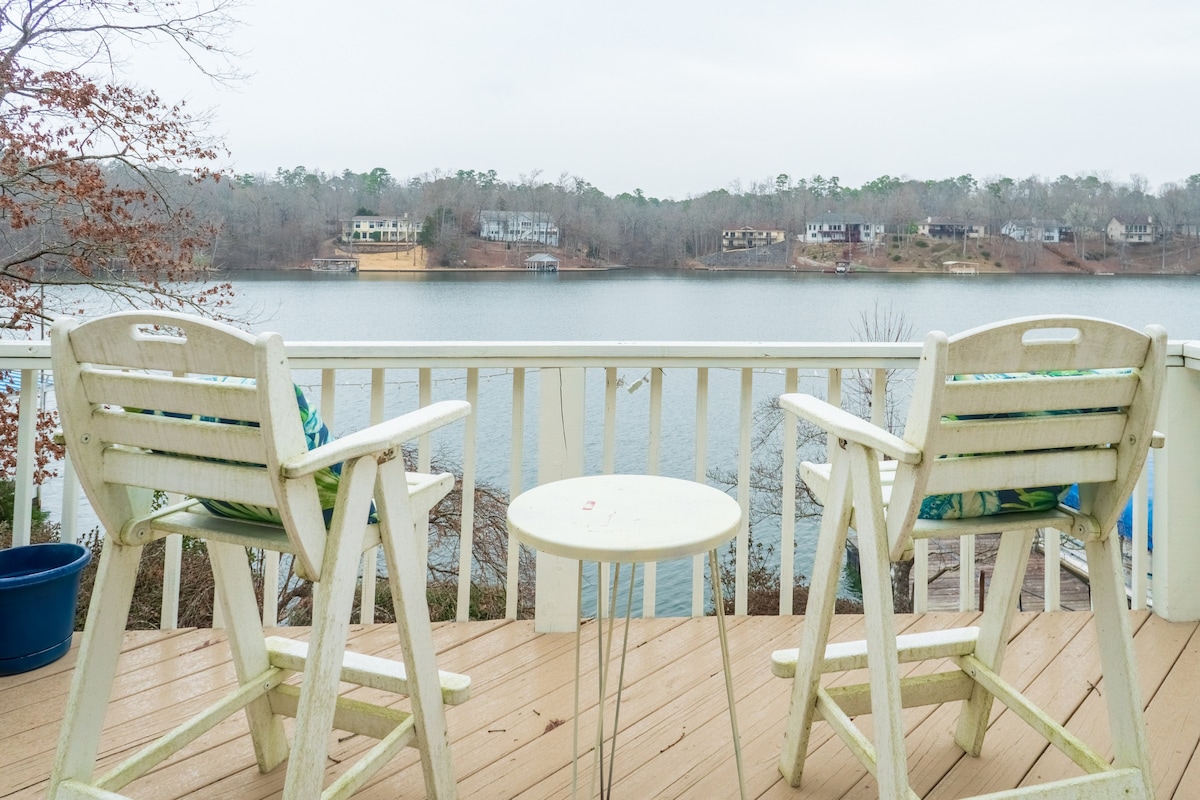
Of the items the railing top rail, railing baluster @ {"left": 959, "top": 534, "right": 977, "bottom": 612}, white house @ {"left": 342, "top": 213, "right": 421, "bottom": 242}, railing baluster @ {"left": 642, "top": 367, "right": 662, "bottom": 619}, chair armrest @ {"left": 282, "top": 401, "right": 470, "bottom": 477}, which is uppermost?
white house @ {"left": 342, "top": 213, "right": 421, "bottom": 242}

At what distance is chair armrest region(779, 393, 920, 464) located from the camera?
1.33 m

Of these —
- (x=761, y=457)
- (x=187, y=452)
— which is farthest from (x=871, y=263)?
(x=187, y=452)

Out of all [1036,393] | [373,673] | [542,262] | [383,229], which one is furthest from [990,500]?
[542,262]

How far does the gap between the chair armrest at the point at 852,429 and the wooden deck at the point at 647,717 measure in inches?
31.3

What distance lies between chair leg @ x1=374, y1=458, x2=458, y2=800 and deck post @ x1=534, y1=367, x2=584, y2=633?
0.83 m

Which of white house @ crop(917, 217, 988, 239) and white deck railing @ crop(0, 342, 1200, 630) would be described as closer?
white deck railing @ crop(0, 342, 1200, 630)

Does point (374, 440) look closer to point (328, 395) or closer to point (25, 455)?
point (328, 395)

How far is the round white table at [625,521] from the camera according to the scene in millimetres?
1280

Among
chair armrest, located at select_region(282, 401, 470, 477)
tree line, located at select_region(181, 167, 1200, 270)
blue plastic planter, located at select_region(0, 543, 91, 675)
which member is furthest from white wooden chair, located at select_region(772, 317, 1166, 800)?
tree line, located at select_region(181, 167, 1200, 270)

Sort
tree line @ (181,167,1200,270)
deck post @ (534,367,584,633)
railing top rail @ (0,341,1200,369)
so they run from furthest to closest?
tree line @ (181,167,1200,270) → deck post @ (534,367,584,633) → railing top rail @ (0,341,1200,369)

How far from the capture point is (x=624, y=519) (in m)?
1.41

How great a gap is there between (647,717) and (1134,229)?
11.6 metres

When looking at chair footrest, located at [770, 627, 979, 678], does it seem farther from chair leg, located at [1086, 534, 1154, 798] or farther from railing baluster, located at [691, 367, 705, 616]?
railing baluster, located at [691, 367, 705, 616]

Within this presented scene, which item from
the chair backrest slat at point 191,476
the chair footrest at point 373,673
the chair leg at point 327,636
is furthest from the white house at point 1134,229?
the chair backrest slat at point 191,476
